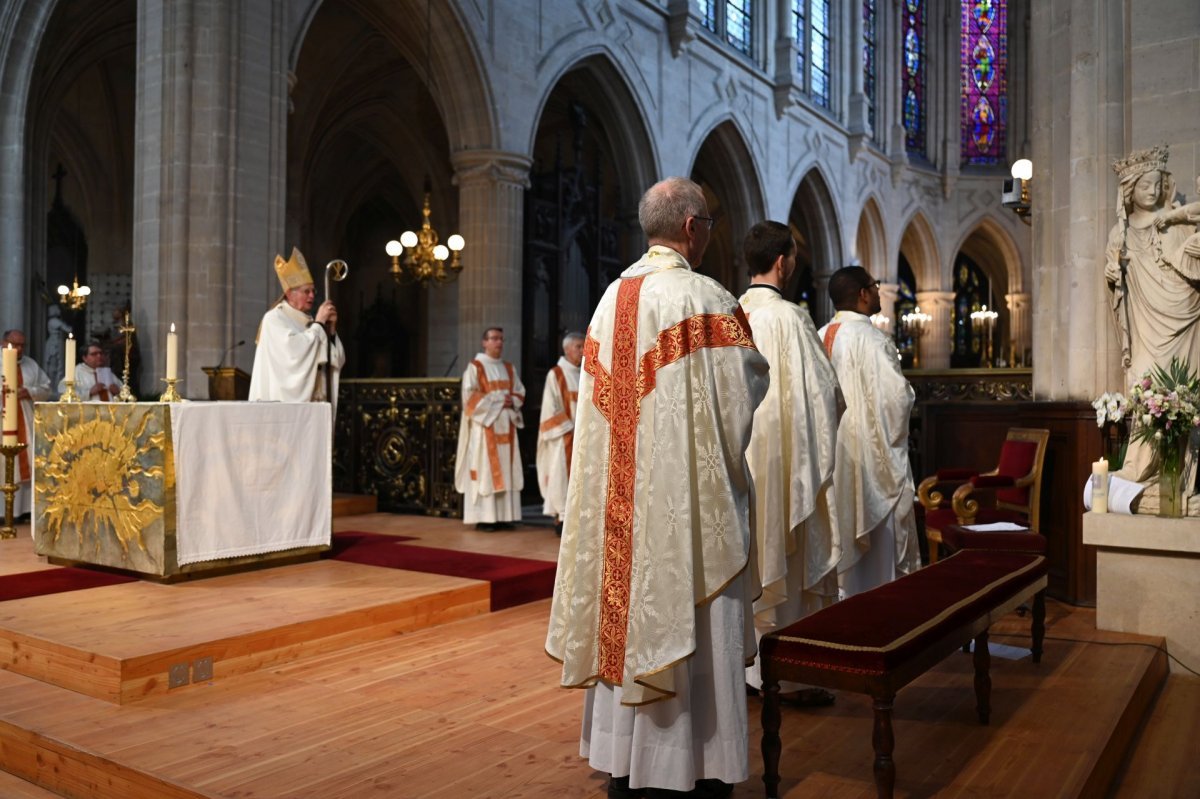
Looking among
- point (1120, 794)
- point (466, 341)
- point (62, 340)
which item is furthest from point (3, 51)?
point (1120, 794)

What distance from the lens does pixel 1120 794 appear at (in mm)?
3230

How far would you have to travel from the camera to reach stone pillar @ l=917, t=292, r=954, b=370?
81.7 ft

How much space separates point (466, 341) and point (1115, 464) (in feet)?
26.2

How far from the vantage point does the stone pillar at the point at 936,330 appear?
24.9 meters

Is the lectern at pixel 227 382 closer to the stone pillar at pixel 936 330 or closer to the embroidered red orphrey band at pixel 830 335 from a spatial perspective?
the embroidered red orphrey band at pixel 830 335

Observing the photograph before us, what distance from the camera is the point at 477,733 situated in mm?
3260

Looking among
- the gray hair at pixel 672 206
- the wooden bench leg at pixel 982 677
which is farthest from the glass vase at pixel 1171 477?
the gray hair at pixel 672 206

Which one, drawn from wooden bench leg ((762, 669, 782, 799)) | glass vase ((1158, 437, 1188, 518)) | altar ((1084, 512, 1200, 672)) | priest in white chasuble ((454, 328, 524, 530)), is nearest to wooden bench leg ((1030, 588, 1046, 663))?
altar ((1084, 512, 1200, 672))

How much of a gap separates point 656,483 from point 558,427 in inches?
213

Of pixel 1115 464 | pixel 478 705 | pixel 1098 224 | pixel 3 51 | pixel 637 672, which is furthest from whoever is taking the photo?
pixel 3 51

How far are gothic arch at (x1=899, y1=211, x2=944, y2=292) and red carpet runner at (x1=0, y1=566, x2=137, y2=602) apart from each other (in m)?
22.6

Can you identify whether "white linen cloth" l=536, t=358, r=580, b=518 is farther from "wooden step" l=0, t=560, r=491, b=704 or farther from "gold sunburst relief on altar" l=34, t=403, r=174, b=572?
"gold sunburst relief on altar" l=34, t=403, r=174, b=572

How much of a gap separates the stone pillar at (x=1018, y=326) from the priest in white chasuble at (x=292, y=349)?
21963 mm

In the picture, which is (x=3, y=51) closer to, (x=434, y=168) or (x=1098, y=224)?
(x=434, y=168)
